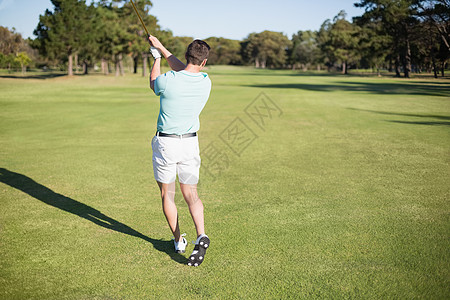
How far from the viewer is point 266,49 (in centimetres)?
16550

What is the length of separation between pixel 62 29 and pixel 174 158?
62.9m

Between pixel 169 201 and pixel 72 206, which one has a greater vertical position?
pixel 169 201

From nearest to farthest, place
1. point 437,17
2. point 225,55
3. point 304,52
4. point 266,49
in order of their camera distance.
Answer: point 437,17
point 304,52
point 266,49
point 225,55

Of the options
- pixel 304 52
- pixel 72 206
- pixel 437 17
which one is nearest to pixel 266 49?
pixel 304 52

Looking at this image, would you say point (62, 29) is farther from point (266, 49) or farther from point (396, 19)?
point (266, 49)

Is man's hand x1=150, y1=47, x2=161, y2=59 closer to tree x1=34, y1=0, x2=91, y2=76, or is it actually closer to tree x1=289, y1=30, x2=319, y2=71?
tree x1=34, y1=0, x2=91, y2=76

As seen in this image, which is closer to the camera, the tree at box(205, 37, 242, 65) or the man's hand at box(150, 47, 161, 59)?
the man's hand at box(150, 47, 161, 59)

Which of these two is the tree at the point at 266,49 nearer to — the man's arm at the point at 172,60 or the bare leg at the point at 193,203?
the man's arm at the point at 172,60

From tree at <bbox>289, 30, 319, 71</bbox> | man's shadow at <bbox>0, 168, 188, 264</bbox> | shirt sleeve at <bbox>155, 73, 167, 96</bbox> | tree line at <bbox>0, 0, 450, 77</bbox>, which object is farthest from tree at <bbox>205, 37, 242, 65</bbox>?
shirt sleeve at <bbox>155, 73, 167, 96</bbox>

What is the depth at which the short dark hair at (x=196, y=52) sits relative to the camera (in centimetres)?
394

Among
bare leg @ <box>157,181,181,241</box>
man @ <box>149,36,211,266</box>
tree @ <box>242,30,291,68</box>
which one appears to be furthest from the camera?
tree @ <box>242,30,291,68</box>

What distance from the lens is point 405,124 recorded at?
587 inches

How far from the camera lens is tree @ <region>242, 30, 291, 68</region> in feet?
539

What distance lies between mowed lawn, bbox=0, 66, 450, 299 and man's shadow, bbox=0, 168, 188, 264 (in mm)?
25
